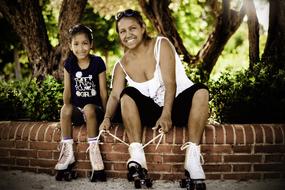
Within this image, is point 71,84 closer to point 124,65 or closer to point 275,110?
point 124,65

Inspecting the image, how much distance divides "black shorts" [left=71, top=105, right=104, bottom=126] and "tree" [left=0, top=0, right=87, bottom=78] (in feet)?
6.51

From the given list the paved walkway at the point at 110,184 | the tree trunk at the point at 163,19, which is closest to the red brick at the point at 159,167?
the paved walkway at the point at 110,184

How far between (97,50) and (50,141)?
15622 millimetres

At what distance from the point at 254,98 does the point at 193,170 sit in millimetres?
1404

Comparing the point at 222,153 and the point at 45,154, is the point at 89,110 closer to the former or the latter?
the point at 45,154

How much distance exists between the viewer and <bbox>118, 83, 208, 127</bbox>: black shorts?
3480 mm

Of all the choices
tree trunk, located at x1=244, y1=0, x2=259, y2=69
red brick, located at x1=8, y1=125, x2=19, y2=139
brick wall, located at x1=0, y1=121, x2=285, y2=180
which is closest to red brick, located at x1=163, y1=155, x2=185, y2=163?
brick wall, located at x1=0, y1=121, x2=285, y2=180

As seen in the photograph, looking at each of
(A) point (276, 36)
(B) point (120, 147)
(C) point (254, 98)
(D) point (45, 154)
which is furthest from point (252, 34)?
(D) point (45, 154)

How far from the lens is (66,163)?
3779mm

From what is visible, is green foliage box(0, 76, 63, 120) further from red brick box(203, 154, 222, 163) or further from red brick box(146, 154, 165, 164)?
red brick box(203, 154, 222, 163)

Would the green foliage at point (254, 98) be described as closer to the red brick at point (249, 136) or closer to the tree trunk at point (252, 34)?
the red brick at point (249, 136)

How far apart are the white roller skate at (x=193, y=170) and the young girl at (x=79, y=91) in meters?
0.83

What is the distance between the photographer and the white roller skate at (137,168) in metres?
3.32

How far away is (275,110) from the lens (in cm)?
417
